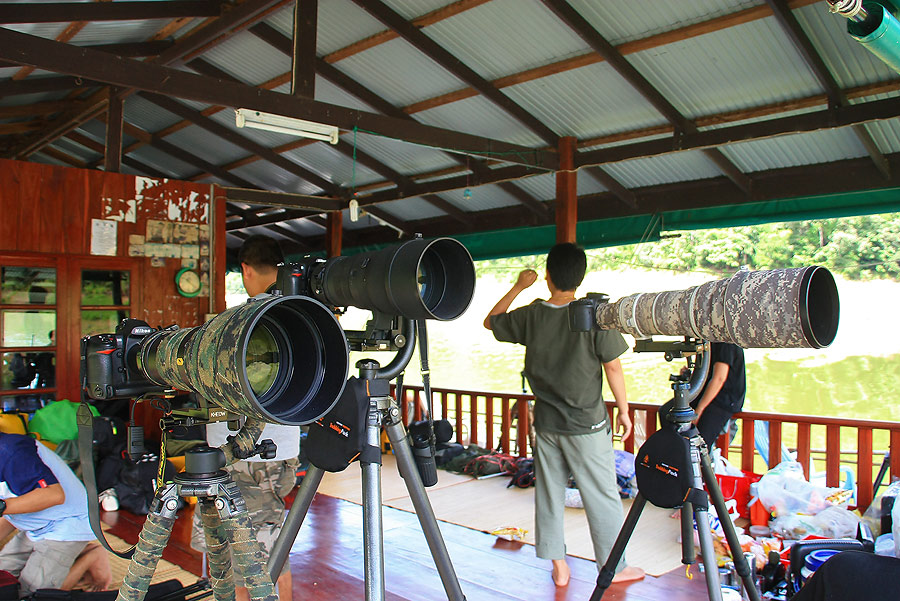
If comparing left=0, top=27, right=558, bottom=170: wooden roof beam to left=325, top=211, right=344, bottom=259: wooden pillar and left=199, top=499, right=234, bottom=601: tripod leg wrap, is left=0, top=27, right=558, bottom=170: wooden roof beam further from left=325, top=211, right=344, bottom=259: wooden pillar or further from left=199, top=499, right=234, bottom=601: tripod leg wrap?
left=325, top=211, right=344, bottom=259: wooden pillar

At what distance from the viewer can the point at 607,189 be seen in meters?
5.57

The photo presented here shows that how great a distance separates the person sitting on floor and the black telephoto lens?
129 cm

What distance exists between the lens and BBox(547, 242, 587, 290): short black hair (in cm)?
282

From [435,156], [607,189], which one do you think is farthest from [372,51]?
[607,189]

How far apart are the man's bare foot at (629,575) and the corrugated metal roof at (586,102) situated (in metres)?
2.81

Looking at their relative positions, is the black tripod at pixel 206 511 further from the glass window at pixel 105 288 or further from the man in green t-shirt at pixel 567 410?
the glass window at pixel 105 288

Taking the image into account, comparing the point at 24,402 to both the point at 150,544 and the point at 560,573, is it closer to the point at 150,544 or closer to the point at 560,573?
the point at 560,573

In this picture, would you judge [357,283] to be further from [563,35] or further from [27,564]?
[563,35]

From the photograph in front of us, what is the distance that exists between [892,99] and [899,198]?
3.30 ft

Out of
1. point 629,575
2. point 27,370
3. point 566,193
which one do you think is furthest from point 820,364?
point 27,370

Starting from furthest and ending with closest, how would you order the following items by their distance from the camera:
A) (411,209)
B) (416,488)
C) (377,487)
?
1. (411,209)
2. (416,488)
3. (377,487)

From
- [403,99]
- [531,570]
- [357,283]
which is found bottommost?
[531,570]

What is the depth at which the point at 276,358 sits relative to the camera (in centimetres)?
117

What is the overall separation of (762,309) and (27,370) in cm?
500
